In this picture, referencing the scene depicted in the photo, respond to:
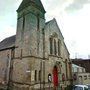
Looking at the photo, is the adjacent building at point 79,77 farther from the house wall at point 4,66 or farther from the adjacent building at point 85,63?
the house wall at point 4,66

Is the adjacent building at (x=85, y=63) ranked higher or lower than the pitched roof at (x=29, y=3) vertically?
lower

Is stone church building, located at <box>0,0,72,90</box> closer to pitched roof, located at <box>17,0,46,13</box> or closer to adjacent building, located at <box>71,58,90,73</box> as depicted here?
pitched roof, located at <box>17,0,46,13</box>

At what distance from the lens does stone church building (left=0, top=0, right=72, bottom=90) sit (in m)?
21.7

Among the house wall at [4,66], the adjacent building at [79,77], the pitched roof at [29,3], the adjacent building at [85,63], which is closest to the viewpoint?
the pitched roof at [29,3]

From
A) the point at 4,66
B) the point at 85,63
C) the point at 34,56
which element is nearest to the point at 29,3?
the point at 34,56

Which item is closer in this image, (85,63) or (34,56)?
(34,56)

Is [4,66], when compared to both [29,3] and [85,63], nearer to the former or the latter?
[29,3]

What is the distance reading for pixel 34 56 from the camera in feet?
71.7

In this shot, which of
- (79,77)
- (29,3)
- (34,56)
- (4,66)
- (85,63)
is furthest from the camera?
(85,63)

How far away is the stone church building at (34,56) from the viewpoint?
21672 mm

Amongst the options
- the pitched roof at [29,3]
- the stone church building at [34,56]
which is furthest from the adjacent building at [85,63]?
the pitched roof at [29,3]

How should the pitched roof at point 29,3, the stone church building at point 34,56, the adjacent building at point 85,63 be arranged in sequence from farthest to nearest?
the adjacent building at point 85,63 < the pitched roof at point 29,3 < the stone church building at point 34,56

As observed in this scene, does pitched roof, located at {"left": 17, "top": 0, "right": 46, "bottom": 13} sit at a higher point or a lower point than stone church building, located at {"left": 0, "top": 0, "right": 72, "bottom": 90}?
higher

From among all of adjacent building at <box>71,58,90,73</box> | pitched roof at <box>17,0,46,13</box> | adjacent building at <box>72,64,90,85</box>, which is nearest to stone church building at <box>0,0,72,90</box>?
pitched roof at <box>17,0,46,13</box>
